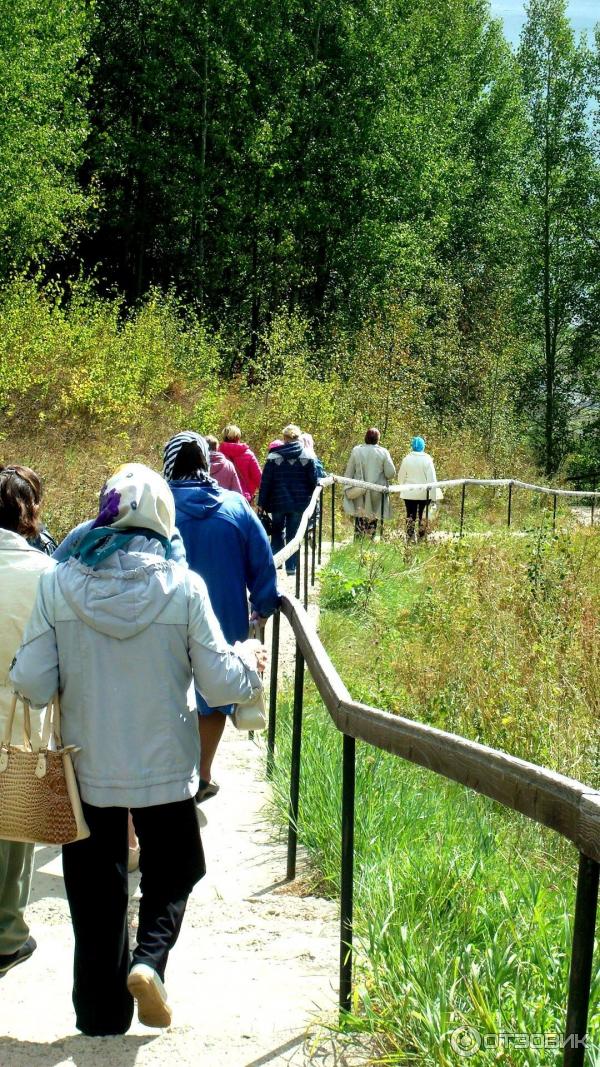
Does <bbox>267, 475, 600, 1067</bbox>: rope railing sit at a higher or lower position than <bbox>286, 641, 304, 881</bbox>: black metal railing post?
higher

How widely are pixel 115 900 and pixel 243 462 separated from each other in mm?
11541

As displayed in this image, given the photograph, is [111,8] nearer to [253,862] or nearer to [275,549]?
[275,549]

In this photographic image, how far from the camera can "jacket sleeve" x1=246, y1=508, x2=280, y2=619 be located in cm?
564

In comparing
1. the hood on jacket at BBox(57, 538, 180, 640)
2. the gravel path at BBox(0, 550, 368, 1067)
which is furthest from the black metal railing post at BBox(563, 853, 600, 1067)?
the hood on jacket at BBox(57, 538, 180, 640)

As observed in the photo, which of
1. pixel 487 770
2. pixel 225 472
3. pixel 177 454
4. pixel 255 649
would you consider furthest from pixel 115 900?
pixel 225 472

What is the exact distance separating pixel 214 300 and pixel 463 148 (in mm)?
13170

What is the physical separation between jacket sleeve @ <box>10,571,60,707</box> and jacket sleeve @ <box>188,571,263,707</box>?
1.30 ft

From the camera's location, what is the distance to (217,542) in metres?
5.56

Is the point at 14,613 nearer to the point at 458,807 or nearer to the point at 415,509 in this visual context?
the point at 458,807

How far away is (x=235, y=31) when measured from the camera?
3512 cm

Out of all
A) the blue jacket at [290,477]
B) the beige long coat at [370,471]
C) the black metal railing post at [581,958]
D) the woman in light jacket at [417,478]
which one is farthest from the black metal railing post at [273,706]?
the woman in light jacket at [417,478]

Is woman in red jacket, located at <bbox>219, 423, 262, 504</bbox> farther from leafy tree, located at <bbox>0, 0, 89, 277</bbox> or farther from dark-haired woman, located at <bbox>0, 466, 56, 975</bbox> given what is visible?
dark-haired woman, located at <bbox>0, 466, 56, 975</bbox>

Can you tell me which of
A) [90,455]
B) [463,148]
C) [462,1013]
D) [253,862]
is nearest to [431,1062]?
[462,1013]

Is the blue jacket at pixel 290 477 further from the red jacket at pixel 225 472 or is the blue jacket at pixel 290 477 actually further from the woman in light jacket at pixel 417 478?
the woman in light jacket at pixel 417 478
